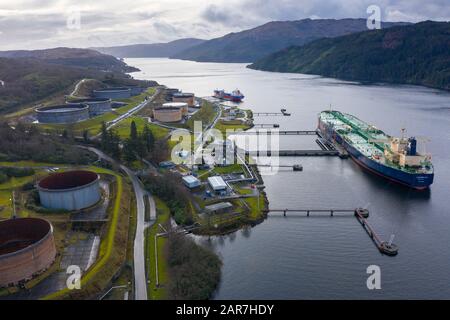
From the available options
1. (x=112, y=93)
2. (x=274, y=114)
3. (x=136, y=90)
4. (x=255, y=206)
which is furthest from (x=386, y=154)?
(x=136, y=90)

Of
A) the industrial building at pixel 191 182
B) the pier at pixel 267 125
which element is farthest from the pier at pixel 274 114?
the industrial building at pixel 191 182

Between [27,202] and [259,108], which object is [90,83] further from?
[27,202]

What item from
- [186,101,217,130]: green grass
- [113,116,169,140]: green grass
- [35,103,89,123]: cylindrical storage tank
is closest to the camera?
[113,116,169,140]: green grass

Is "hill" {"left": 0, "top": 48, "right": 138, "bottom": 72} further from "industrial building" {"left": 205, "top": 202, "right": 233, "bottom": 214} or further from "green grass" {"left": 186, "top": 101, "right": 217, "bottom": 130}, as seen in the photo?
"industrial building" {"left": 205, "top": 202, "right": 233, "bottom": 214}

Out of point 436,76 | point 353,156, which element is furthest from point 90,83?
point 436,76

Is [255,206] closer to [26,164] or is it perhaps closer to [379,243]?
[379,243]

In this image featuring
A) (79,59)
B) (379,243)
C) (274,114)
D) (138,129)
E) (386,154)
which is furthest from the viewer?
(79,59)

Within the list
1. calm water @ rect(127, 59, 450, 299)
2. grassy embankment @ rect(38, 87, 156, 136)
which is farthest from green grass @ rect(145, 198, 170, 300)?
grassy embankment @ rect(38, 87, 156, 136)
